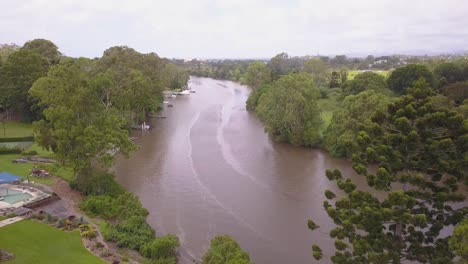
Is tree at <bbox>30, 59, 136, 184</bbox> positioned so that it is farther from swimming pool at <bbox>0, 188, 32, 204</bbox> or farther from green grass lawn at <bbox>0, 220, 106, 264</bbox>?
green grass lawn at <bbox>0, 220, 106, 264</bbox>

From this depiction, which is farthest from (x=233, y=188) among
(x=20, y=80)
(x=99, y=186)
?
(x=20, y=80)

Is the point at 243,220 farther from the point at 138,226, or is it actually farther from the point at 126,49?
the point at 126,49

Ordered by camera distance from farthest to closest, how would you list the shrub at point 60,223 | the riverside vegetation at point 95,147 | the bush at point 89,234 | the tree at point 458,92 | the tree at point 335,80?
the tree at point 335,80, the tree at point 458,92, the shrub at point 60,223, the riverside vegetation at point 95,147, the bush at point 89,234

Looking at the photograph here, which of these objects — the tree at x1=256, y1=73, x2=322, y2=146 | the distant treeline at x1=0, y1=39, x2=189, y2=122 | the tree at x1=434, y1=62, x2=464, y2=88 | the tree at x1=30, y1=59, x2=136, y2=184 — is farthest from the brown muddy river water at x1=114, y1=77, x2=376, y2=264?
the tree at x1=434, y1=62, x2=464, y2=88

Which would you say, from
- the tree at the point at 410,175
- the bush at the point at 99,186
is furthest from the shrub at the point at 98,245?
the tree at the point at 410,175

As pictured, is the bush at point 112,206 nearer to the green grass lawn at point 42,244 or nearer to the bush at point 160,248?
the green grass lawn at point 42,244

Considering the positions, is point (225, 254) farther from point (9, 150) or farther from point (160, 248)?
point (9, 150)
